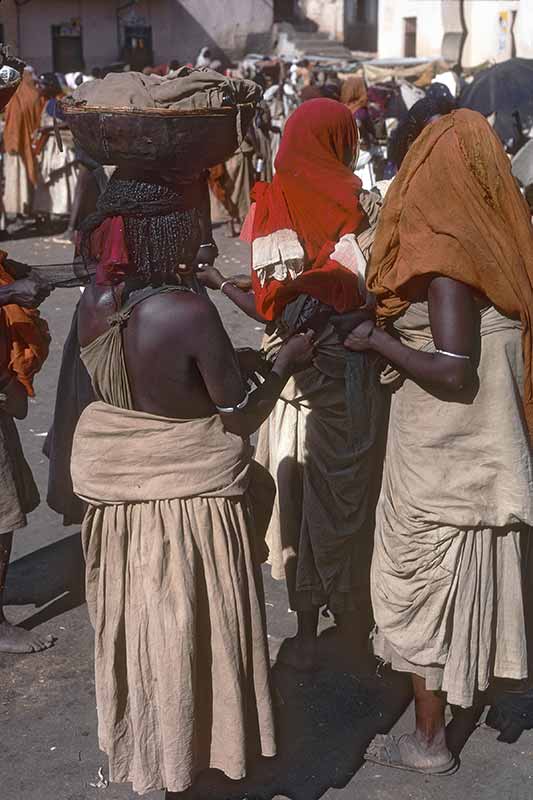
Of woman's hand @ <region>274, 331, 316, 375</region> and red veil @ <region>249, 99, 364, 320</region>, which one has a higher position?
red veil @ <region>249, 99, 364, 320</region>

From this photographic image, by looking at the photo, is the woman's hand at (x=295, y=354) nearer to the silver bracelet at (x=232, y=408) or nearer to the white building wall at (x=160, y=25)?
the silver bracelet at (x=232, y=408)

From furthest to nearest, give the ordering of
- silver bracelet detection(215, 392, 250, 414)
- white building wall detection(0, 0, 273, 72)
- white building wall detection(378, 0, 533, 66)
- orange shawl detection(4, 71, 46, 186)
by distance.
Result: white building wall detection(0, 0, 273, 72), white building wall detection(378, 0, 533, 66), orange shawl detection(4, 71, 46, 186), silver bracelet detection(215, 392, 250, 414)

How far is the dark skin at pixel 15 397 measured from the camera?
3498mm

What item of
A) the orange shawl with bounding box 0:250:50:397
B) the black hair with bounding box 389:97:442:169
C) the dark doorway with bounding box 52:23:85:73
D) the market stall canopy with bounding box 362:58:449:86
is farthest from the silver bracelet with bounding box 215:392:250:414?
the dark doorway with bounding box 52:23:85:73

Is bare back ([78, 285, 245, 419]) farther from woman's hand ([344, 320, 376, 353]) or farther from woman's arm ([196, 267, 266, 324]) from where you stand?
woman's arm ([196, 267, 266, 324])

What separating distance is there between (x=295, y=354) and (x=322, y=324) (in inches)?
21.1

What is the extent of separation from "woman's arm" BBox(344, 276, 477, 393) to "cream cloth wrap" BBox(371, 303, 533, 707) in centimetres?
10

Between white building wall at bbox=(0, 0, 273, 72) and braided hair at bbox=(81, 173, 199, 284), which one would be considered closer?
braided hair at bbox=(81, 173, 199, 284)

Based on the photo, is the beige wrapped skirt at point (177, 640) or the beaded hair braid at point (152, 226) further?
the beige wrapped skirt at point (177, 640)

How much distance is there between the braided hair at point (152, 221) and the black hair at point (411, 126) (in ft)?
5.57

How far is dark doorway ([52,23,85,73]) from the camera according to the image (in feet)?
107

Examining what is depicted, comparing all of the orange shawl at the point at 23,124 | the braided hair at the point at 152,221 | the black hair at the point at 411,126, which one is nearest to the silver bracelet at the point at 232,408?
the braided hair at the point at 152,221

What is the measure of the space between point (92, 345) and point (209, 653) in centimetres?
97

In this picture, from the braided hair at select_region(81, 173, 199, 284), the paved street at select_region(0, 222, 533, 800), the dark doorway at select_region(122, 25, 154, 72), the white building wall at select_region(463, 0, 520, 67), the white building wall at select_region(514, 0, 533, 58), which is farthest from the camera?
the dark doorway at select_region(122, 25, 154, 72)
